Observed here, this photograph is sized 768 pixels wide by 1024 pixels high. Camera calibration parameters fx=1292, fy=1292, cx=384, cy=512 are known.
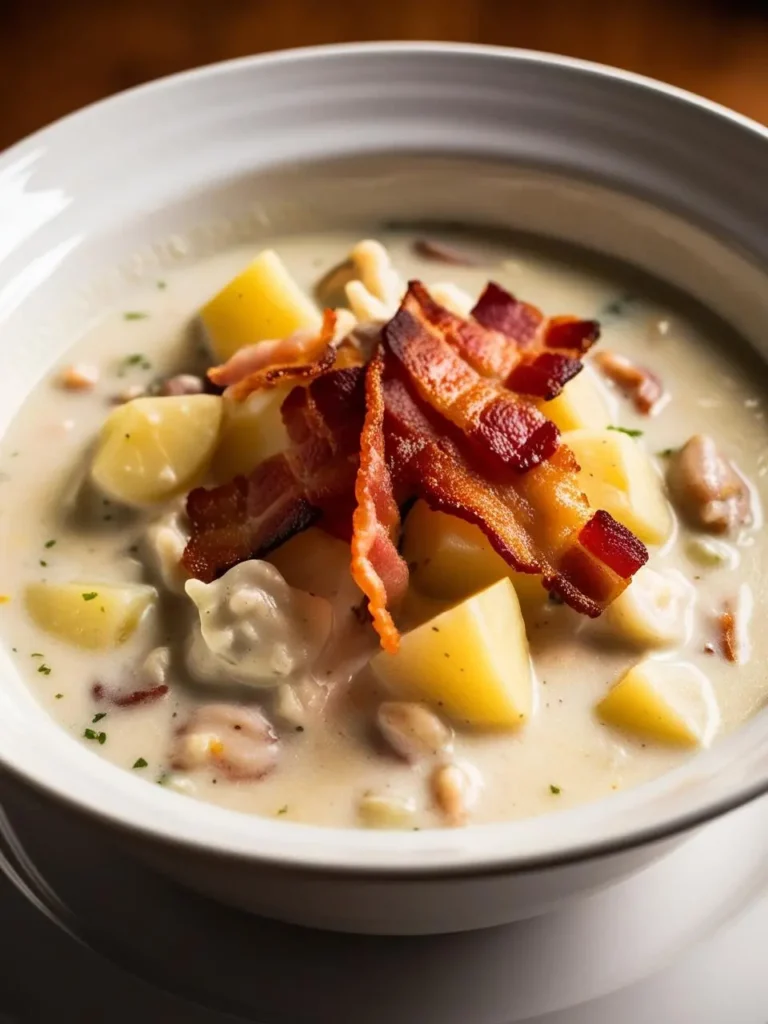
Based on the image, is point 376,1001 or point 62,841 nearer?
point 376,1001

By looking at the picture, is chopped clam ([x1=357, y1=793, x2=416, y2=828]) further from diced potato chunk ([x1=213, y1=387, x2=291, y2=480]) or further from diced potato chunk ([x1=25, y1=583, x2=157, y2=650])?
diced potato chunk ([x1=213, y1=387, x2=291, y2=480])

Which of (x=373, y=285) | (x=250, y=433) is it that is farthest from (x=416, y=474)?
(x=373, y=285)

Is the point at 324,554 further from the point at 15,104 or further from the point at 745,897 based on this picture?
the point at 15,104

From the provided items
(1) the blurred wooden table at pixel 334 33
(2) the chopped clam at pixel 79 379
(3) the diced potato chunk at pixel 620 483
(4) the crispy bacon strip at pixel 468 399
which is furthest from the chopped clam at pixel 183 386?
(1) the blurred wooden table at pixel 334 33

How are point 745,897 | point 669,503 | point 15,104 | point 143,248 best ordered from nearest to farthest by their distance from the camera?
point 745,897 → point 669,503 → point 143,248 → point 15,104

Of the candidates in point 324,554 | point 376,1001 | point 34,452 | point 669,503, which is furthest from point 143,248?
point 376,1001

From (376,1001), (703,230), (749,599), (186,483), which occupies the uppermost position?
(703,230)

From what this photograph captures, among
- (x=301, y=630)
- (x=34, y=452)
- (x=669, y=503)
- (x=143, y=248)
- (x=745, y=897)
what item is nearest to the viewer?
(x=745, y=897)
